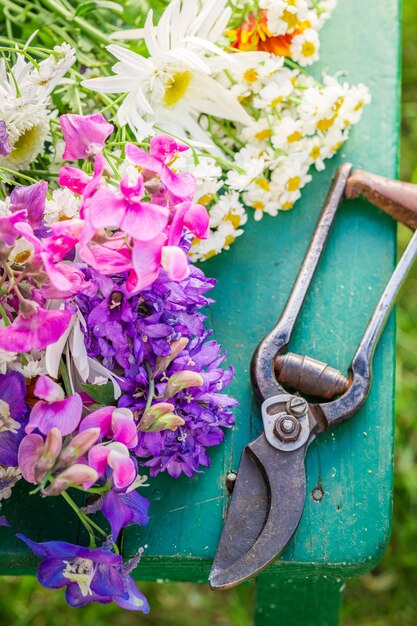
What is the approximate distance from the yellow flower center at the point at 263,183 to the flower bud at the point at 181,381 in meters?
0.30

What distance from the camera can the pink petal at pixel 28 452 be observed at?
676mm

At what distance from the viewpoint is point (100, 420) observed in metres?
0.70

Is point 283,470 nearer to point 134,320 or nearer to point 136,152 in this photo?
point 134,320

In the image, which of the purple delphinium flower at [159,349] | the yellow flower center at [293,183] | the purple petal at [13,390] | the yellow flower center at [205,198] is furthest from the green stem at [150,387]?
the yellow flower center at [293,183]

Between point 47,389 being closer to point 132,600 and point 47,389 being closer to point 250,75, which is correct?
point 132,600

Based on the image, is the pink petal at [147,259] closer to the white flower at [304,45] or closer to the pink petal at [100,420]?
the pink petal at [100,420]

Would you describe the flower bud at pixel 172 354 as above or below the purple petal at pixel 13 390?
above

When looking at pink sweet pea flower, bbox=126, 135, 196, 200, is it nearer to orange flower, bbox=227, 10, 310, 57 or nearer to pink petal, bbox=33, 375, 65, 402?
pink petal, bbox=33, 375, 65, 402

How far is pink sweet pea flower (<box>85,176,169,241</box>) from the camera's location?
619mm

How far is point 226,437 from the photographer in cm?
88

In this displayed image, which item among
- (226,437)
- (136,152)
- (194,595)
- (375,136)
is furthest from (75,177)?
(194,595)

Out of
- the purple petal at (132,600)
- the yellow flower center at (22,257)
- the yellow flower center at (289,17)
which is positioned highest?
the yellow flower center at (289,17)

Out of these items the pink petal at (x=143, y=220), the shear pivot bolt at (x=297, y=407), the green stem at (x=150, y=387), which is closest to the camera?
the pink petal at (x=143, y=220)

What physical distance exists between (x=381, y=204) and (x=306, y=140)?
114 millimetres
